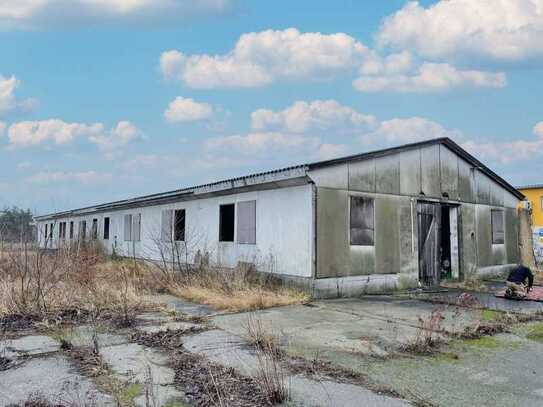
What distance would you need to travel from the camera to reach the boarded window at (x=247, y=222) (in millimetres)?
11591

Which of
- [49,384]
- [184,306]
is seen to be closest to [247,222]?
[184,306]

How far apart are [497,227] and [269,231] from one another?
8.95m

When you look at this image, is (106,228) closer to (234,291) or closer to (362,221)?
(234,291)

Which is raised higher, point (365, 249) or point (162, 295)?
point (365, 249)

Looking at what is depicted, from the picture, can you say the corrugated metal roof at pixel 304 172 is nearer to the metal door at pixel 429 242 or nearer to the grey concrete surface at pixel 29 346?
the metal door at pixel 429 242

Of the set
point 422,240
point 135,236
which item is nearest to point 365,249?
point 422,240

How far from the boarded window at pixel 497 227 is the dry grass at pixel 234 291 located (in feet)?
29.0

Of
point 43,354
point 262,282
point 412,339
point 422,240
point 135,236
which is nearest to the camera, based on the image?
point 43,354

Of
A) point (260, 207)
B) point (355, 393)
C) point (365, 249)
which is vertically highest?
point (260, 207)

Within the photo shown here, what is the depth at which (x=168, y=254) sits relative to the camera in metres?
15.8

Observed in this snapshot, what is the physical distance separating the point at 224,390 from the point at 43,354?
284 centimetres

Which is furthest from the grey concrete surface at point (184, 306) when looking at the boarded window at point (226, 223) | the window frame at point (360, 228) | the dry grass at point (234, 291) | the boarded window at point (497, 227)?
the boarded window at point (497, 227)

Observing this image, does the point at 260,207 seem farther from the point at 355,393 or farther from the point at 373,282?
the point at 355,393

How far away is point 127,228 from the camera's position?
20.4m
